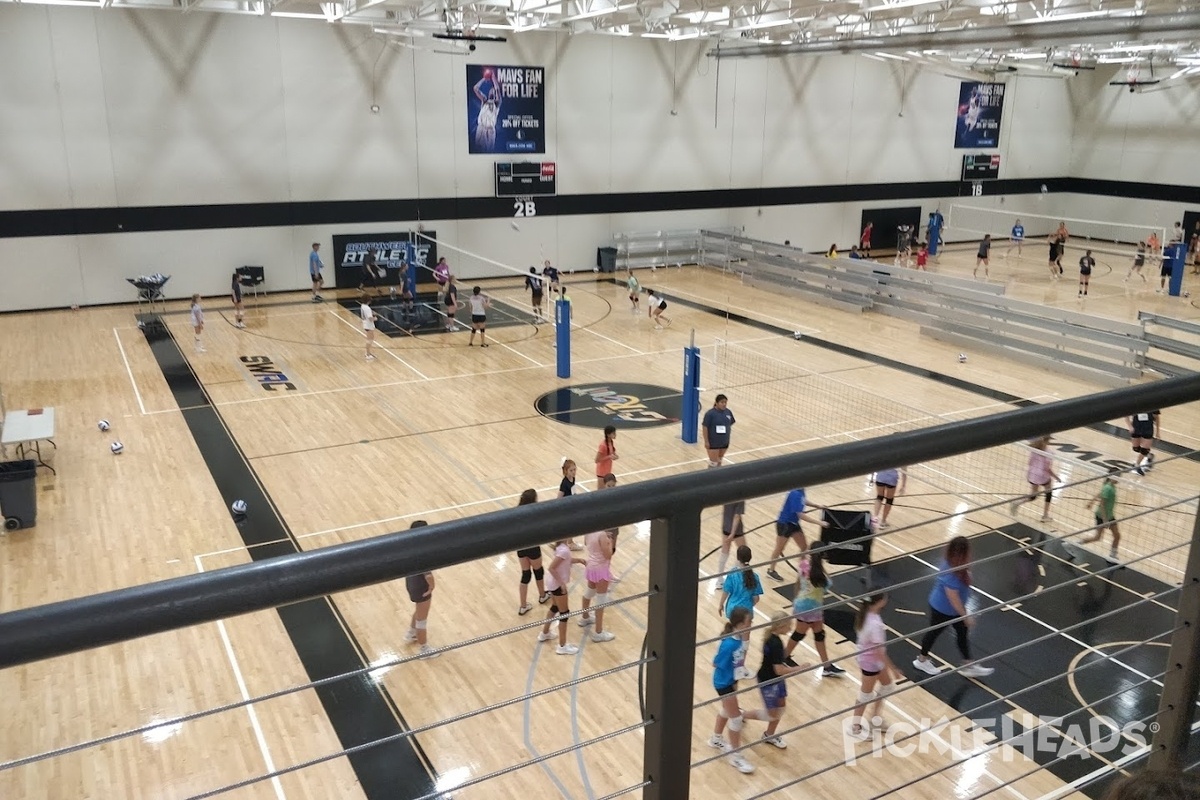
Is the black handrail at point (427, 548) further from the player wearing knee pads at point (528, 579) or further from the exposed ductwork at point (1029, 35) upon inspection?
the exposed ductwork at point (1029, 35)

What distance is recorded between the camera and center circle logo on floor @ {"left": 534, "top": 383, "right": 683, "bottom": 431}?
681 inches

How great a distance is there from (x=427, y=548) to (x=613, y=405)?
16688 millimetres

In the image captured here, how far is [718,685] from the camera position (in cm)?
775

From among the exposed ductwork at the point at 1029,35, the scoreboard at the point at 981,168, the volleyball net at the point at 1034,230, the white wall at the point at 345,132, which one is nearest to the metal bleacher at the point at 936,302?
the white wall at the point at 345,132

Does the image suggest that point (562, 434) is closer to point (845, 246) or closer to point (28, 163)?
point (28, 163)

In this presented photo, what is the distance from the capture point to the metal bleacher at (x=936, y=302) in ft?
68.5

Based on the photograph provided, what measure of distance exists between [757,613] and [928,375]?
1166 cm

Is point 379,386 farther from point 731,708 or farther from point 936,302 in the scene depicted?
point 936,302

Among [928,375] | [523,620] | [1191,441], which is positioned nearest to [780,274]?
[928,375]

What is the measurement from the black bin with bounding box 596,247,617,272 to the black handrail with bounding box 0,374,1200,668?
3061cm

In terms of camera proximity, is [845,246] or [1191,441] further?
[845,246]

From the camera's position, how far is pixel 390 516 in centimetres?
1312

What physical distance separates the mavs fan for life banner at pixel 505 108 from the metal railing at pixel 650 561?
28.8 m

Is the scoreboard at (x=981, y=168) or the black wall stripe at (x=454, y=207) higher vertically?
the scoreboard at (x=981, y=168)
